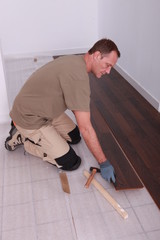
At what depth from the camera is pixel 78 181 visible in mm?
2092

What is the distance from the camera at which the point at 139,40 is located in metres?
3.44

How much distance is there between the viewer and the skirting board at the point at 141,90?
3159 millimetres

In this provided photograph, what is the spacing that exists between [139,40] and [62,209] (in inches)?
97.7

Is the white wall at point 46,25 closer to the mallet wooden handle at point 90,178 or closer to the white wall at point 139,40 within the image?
the white wall at point 139,40

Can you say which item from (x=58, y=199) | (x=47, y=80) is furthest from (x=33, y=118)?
(x=58, y=199)

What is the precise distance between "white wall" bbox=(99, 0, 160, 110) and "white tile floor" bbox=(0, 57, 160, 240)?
4.96 ft

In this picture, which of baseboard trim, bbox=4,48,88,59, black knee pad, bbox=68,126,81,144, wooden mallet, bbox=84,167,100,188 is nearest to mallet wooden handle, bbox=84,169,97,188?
wooden mallet, bbox=84,167,100,188

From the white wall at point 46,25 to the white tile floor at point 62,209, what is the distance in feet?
11.1

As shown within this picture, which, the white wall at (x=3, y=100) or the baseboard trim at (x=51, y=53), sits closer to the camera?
the white wall at (x=3, y=100)

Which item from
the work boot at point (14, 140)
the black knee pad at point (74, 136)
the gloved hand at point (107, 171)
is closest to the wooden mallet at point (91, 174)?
the gloved hand at point (107, 171)

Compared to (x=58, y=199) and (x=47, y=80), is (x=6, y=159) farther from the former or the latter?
(x=47, y=80)

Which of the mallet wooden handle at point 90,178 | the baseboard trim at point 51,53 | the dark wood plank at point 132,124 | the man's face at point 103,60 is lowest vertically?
the dark wood plank at point 132,124

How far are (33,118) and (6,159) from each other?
1.78 feet

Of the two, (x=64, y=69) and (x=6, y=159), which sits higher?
(x=64, y=69)
